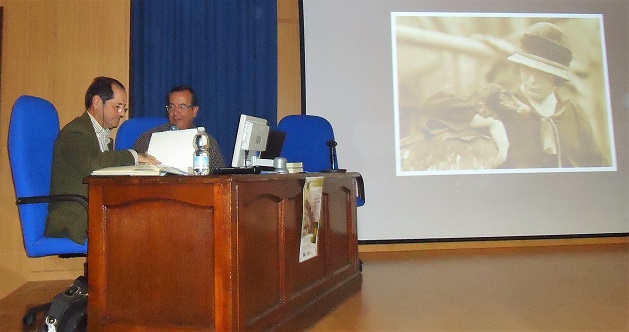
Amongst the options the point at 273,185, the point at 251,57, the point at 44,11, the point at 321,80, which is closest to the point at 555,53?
the point at 321,80

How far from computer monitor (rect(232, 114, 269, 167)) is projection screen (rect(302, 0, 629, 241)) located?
1782 mm

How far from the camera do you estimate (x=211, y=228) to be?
1.66m

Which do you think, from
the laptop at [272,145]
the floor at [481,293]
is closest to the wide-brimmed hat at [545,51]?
the floor at [481,293]

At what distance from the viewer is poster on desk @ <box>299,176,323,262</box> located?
2.26 meters

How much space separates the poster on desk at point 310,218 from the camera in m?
2.26

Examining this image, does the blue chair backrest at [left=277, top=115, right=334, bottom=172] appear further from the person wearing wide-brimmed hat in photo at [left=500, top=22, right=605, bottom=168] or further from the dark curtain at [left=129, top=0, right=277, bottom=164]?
the person wearing wide-brimmed hat in photo at [left=500, top=22, right=605, bottom=168]

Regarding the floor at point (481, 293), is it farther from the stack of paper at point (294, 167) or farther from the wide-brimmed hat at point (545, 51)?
the wide-brimmed hat at point (545, 51)

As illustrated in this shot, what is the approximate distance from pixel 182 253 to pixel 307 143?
7.09 ft

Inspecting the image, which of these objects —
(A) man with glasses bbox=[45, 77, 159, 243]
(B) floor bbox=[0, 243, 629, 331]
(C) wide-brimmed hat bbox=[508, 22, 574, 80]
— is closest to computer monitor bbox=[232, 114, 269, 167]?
(A) man with glasses bbox=[45, 77, 159, 243]

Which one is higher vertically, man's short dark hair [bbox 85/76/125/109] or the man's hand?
man's short dark hair [bbox 85/76/125/109]

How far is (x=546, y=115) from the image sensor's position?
14.1 ft

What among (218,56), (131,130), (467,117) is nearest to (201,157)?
(131,130)

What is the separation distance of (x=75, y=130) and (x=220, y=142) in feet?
6.65

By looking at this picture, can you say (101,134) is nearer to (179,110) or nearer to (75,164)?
(75,164)
